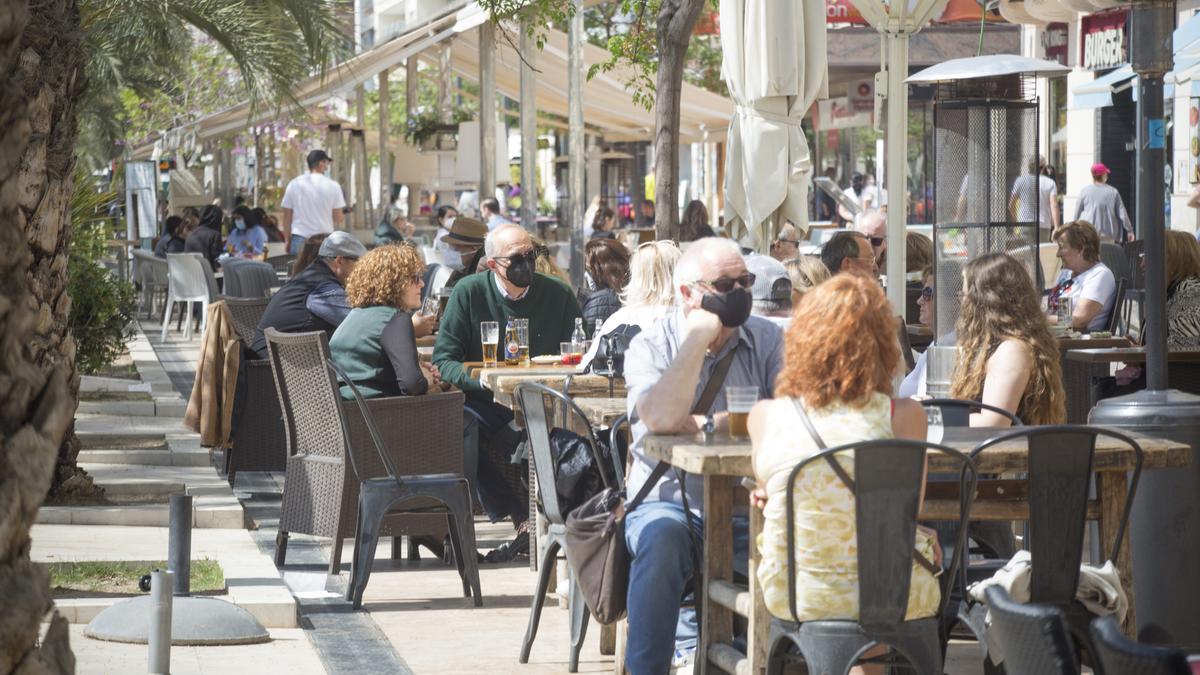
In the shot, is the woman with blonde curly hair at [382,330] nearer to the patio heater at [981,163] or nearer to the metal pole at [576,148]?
the patio heater at [981,163]

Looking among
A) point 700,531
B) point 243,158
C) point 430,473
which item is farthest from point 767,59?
point 243,158

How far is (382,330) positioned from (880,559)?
4.00m

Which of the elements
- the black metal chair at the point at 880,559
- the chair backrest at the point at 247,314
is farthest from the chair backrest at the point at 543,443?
the chair backrest at the point at 247,314

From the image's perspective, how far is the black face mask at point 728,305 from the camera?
5.25 m

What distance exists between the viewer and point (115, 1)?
12.4m

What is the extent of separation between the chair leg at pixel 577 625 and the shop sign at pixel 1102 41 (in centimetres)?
→ 2047

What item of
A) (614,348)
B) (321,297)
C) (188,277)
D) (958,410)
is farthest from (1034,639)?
(188,277)

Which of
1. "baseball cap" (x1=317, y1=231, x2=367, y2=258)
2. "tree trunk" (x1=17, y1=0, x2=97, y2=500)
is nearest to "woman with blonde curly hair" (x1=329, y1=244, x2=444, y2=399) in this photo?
"tree trunk" (x1=17, y1=0, x2=97, y2=500)

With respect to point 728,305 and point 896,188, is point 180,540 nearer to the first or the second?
point 728,305

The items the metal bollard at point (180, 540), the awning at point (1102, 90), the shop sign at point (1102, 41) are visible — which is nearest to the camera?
the metal bollard at point (180, 540)

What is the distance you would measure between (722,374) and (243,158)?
187 feet

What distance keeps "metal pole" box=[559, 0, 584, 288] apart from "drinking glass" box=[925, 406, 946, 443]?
13.6 m

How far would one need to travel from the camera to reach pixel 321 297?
376 inches

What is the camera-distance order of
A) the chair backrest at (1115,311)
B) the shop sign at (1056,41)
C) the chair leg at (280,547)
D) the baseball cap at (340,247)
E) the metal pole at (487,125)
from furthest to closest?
the shop sign at (1056,41)
the metal pole at (487,125)
the chair backrest at (1115,311)
the baseball cap at (340,247)
the chair leg at (280,547)
